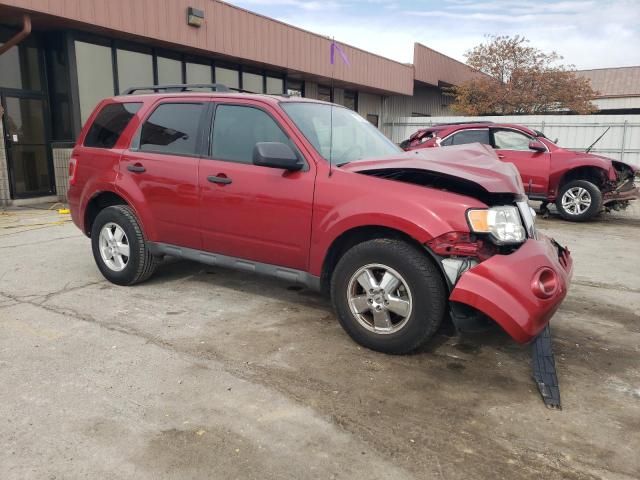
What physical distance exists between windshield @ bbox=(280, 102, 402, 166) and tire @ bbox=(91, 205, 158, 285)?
1.89 meters

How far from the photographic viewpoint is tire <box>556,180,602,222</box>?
31.0 feet

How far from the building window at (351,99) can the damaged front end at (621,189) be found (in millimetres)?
12616

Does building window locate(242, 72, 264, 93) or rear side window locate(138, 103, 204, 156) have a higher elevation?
building window locate(242, 72, 264, 93)

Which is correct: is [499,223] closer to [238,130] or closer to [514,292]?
[514,292]

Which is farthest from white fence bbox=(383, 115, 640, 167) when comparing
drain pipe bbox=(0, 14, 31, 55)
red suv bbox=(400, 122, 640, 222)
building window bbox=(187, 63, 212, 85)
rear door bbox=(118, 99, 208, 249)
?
rear door bbox=(118, 99, 208, 249)

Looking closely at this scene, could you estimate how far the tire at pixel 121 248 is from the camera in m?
4.85

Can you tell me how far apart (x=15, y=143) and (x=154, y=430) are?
10388 millimetres

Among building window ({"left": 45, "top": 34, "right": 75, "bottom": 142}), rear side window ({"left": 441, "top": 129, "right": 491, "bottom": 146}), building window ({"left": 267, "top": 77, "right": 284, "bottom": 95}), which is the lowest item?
rear side window ({"left": 441, "top": 129, "right": 491, "bottom": 146})

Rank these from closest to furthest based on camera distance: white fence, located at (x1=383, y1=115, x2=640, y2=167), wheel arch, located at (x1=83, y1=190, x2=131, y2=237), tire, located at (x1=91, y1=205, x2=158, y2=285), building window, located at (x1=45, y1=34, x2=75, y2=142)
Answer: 1. tire, located at (x1=91, y1=205, x2=158, y2=285)
2. wheel arch, located at (x1=83, y1=190, x2=131, y2=237)
3. building window, located at (x1=45, y1=34, x2=75, y2=142)
4. white fence, located at (x1=383, y1=115, x2=640, y2=167)

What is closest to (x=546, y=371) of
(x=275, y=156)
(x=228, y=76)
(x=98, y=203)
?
(x=275, y=156)

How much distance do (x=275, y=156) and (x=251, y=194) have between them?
0.50 m

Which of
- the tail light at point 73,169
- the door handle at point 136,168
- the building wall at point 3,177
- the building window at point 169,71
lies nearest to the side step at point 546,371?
the door handle at point 136,168

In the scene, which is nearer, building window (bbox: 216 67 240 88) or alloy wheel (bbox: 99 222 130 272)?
alloy wheel (bbox: 99 222 130 272)

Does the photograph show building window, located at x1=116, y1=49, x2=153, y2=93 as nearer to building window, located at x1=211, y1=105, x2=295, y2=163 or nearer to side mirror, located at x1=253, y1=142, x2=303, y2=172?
building window, located at x1=211, y1=105, x2=295, y2=163
